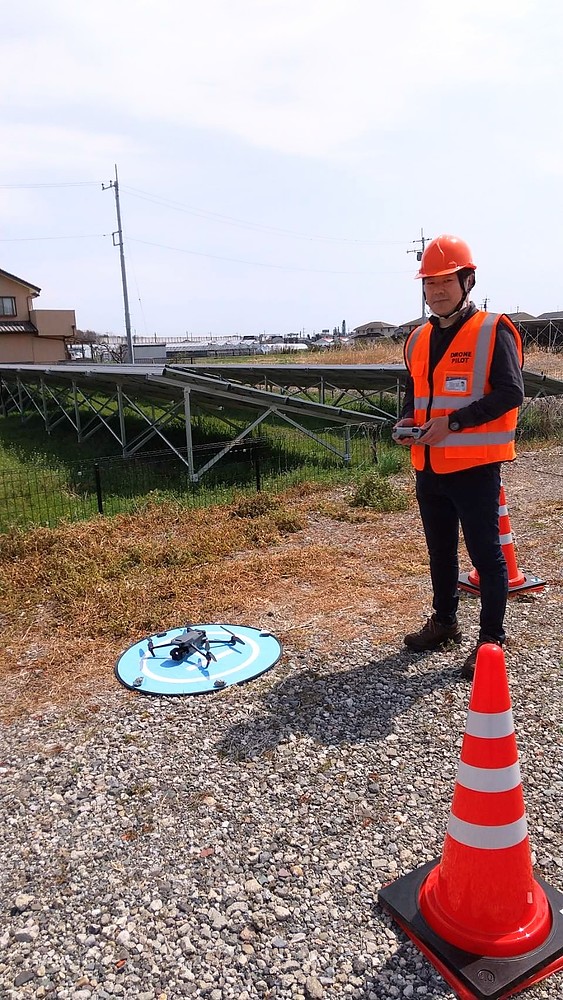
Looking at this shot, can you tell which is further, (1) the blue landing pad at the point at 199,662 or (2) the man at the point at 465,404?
(1) the blue landing pad at the point at 199,662

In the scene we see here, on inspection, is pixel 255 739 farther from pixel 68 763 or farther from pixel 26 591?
pixel 26 591

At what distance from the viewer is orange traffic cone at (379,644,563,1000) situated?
217 cm

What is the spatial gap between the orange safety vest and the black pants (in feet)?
0.34

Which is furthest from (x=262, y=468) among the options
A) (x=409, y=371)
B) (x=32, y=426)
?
(x=32, y=426)

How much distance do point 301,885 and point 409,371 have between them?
2.80 meters

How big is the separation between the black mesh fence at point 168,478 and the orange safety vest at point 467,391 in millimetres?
5334

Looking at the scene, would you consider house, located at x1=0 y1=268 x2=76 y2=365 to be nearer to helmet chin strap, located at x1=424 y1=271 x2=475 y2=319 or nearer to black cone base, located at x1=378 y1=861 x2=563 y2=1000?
helmet chin strap, located at x1=424 y1=271 x2=475 y2=319

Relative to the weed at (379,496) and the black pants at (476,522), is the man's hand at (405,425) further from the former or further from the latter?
the weed at (379,496)

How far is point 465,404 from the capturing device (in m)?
3.70

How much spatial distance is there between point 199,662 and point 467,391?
8.07 feet

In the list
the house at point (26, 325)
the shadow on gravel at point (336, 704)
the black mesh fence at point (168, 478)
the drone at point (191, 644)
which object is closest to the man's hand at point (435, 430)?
the shadow on gravel at point (336, 704)

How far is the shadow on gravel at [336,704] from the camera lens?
3.50m

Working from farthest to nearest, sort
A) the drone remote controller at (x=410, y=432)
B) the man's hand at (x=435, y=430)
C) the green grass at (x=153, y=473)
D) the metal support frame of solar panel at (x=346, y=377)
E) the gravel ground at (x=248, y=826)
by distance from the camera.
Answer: the metal support frame of solar panel at (x=346, y=377) → the green grass at (x=153, y=473) → the drone remote controller at (x=410, y=432) → the man's hand at (x=435, y=430) → the gravel ground at (x=248, y=826)

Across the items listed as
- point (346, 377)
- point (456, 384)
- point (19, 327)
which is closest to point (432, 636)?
point (456, 384)
